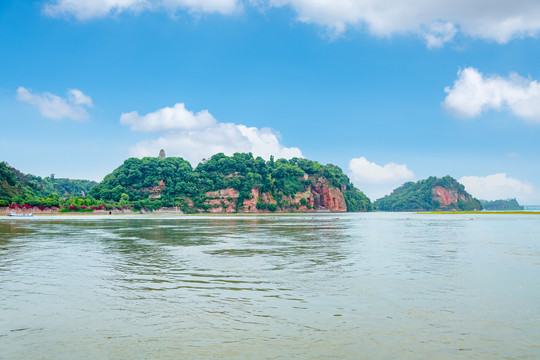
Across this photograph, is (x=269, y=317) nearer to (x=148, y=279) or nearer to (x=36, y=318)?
(x=36, y=318)

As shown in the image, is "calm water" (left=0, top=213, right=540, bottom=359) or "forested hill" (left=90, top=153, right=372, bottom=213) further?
"forested hill" (left=90, top=153, right=372, bottom=213)

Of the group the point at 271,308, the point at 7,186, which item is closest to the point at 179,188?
the point at 7,186

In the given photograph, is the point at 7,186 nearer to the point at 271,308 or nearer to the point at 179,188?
the point at 179,188

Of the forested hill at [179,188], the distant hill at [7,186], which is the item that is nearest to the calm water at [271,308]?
the distant hill at [7,186]

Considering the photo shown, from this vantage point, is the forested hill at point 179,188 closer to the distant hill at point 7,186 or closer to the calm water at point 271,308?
the distant hill at point 7,186

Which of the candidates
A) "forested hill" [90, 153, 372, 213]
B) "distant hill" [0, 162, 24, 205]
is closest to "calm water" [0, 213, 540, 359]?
"distant hill" [0, 162, 24, 205]

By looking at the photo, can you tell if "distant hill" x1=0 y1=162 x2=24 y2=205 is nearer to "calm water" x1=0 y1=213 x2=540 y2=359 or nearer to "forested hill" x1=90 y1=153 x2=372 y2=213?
"forested hill" x1=90 y1=153 x2=372 y2=213

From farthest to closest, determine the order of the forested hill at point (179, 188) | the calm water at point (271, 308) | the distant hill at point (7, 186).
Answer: the forested hill at point (179, 188) < the distant hill at point (7, 186) < the calm water at point (271, 308)

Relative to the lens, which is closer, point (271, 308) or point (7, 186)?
point (271, 308)

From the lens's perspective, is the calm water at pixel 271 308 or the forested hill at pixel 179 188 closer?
the calm water at pixel 271 308

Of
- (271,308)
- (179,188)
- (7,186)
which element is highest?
(179,188)

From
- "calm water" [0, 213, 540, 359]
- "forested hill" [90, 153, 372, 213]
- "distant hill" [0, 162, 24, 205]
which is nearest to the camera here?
"calm water" [0, 213, 540, 359]

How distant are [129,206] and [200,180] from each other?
3853cm

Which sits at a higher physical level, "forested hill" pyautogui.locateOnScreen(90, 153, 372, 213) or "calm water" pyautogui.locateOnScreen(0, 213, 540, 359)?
"forested hill" pyautogui.locateOnScreen(90, 153, 372, 213)
